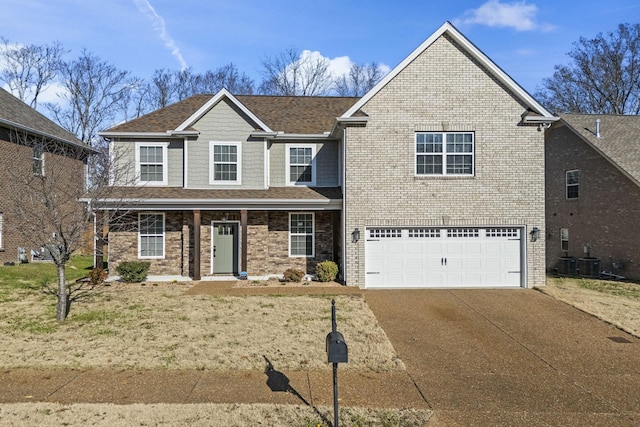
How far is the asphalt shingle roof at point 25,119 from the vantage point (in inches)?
711

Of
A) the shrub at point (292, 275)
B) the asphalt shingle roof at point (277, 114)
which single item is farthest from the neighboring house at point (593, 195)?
the shrub at point (292, 275)

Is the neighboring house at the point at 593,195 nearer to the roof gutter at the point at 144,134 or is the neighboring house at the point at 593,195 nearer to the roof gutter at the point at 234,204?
the roof gutter at the point at 234,204

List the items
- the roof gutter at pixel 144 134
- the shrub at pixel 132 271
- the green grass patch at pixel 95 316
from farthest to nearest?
the roof gutter at pixel 144 134, the shrub at pixel 132 271, the green grass patch at pixel 95 316

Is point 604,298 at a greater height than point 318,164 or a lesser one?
lesser

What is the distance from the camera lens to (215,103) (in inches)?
591

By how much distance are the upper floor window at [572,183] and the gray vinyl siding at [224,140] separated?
578 inches

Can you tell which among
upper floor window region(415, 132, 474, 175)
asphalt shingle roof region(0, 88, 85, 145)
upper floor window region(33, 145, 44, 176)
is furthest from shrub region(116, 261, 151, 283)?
upper floor window region(415, 132, 474, 175)

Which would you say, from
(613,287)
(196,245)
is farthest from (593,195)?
(196,245)

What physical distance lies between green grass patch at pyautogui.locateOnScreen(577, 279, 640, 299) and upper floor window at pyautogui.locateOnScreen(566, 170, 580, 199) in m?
5.03

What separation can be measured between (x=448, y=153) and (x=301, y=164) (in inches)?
221

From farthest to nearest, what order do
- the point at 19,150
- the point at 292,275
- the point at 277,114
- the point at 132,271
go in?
the point at 19,150
the point at 277,114
the point at 292,275
the point at 132,271

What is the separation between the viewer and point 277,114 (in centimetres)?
1712

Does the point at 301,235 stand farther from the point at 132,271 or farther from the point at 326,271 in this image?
the point at 132,271

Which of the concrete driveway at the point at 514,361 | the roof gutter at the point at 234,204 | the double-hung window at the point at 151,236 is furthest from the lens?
the double-hung window at the point at 151,236
